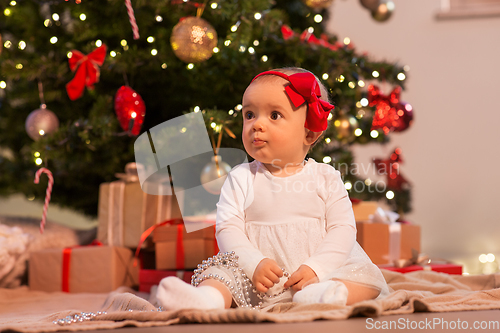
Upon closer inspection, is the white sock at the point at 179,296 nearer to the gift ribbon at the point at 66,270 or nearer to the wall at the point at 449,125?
the gift ribbon at the point at 66,270

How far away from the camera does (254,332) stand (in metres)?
0.59

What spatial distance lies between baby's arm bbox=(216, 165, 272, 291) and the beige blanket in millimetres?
105

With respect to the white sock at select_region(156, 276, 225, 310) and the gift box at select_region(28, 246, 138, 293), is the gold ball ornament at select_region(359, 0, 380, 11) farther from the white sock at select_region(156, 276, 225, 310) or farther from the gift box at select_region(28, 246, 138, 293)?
the white sock at select_region(156, 276, 225, 310)

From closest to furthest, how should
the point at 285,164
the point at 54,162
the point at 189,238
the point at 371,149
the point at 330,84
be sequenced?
the point at 285,164
the point at 189,238
the point at 330,84
the point at 54,162
the point at 371,149

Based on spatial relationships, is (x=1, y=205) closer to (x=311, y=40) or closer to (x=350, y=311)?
(x=311, y=40)

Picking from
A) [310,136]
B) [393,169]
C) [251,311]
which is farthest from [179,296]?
[393,169]

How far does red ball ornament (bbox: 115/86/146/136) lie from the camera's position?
4.60 feet

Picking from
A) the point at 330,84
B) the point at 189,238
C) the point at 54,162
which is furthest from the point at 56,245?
the point at 330,84

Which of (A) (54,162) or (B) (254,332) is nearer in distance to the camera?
(B) (254,332)

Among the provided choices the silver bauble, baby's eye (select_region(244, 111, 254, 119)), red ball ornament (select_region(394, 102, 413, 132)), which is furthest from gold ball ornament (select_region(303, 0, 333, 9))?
the silver bauble

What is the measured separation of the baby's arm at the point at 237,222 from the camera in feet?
2.84

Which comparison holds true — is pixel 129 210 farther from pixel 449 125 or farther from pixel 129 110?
pixel 449 125

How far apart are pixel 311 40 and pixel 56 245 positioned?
116cm

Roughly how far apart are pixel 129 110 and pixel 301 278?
2.73 ft
